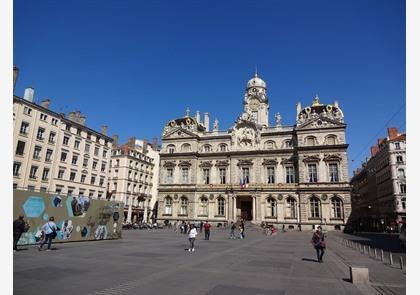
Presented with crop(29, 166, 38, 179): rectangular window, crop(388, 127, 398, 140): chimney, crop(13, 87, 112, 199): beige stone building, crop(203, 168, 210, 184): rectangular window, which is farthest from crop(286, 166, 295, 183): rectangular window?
crop(29, 166, 38, 179): rectangular window

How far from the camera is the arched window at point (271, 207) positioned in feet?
180

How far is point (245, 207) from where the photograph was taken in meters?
59.6

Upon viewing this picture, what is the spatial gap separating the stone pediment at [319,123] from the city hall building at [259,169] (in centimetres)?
13

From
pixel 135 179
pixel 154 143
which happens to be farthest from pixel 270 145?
pixel 154 143

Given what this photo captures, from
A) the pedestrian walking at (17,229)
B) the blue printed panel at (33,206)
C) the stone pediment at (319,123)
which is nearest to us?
the pedestrian walking at (17,229)

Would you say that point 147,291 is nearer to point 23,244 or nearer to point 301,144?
point 23,244

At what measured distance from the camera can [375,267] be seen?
582 inches

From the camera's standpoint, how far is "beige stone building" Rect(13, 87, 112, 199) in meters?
40.0

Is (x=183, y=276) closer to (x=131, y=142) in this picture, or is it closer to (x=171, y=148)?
(x=171, y=148)

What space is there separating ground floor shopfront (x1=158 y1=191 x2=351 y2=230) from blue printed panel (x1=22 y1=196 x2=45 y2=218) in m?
41.2

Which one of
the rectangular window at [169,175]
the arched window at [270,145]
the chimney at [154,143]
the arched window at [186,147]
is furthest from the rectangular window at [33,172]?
the arched window at [270,145]

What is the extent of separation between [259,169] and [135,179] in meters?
27.8

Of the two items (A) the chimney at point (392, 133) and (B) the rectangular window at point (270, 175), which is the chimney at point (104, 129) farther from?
(A) the chimney at point (392, 133)
